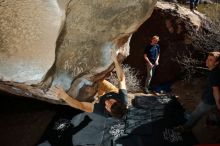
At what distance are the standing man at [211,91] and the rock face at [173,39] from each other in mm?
3335

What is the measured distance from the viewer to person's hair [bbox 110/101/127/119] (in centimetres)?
490

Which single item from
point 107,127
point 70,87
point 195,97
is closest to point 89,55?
point 70,87

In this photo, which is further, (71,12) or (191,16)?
(191,16)

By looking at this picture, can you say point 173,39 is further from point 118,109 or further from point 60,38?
point 60,38

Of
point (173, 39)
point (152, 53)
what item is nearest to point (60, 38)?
point (152, 53)

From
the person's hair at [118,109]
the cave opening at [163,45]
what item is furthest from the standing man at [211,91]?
the cave opening at [163,45]

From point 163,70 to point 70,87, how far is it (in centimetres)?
639

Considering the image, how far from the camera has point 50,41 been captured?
1.85 metres

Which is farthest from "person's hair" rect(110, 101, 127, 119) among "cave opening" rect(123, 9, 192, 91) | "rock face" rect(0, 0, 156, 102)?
"cave opening" rect(123, 9, 192, 91)

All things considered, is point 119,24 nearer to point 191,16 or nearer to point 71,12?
point 71,12

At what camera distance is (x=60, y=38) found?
1901 mm

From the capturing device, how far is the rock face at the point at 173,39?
804cm

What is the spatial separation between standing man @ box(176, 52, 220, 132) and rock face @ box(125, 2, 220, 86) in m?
3.34

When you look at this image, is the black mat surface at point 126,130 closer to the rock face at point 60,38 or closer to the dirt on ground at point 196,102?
the dirt on ground at point 196,102
